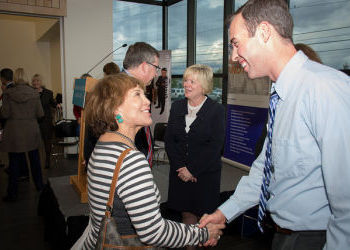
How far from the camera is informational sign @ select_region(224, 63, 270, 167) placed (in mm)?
4594

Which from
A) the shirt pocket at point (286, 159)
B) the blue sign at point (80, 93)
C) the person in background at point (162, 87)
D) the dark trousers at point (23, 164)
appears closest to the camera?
the shirt pocket at point (286, 159)

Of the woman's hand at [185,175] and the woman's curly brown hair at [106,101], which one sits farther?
the woman's hand at [185,175]

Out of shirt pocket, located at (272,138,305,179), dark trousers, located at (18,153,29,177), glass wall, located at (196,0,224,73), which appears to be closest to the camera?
shirt pocket, located at (272,138,305,179)

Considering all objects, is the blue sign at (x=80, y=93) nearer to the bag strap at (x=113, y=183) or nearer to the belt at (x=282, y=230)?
the bag strap at (x=113, y=183)

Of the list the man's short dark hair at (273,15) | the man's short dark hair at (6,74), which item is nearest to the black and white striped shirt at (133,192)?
the man's short dark hair at (273,15)

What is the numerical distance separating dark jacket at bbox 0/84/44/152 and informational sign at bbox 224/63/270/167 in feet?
10.3

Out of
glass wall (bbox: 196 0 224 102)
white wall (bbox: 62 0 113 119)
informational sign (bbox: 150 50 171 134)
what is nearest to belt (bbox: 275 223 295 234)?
glass wall (bbox: 196 0 224 102)

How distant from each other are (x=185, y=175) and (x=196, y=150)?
9.0 inches

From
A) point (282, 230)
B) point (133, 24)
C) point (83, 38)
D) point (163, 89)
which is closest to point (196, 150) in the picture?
point (282, 230)

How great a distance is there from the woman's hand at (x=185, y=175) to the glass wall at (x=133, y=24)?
203 inches

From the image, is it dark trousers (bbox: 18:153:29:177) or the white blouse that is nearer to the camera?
the white blouse

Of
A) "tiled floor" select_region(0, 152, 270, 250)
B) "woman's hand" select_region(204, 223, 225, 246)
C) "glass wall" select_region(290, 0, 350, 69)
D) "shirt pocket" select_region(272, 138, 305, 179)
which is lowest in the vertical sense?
"tiled floor" select_region(0, 152, 270, 250)

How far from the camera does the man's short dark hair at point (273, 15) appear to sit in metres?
1.09

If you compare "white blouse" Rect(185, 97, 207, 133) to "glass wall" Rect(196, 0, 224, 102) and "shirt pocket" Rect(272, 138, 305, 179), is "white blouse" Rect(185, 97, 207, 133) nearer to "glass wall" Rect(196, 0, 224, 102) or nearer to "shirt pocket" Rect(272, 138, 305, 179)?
"shirt pocket" Rect(272, 138, 305, 179)
